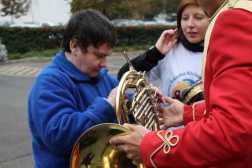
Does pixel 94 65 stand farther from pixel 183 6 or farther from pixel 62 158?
pixel 183 6

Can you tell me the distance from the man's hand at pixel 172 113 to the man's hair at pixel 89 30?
0.69 m

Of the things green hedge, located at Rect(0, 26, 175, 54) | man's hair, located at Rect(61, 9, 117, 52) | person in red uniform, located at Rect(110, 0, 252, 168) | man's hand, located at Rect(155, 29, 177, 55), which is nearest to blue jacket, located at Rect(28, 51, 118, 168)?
man's hair, located at Rect(61, 9, 117, 52)

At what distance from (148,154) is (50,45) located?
14557mm

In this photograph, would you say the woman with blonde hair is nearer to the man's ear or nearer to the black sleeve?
the black sleeve

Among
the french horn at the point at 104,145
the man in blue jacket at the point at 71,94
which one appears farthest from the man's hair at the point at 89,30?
the french horn at the point at 104,145

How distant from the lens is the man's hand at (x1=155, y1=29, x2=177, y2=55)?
2209 millimetres

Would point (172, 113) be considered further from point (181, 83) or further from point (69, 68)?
point (69, 68)

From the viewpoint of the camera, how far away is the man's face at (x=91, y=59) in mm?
1684

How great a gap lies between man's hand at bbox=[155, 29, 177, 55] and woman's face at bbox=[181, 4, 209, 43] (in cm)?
14

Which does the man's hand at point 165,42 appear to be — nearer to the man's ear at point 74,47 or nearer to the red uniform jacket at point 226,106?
the man's ear at point 74,47

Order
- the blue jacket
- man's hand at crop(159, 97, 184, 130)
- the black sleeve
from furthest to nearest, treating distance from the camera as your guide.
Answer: the black sleeve
man's hand at crop(159, 97, 184, 130)
the blue jacket

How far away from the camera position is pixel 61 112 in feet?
4.67

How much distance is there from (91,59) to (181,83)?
80cm

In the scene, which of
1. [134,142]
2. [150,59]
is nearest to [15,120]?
[150,59]
